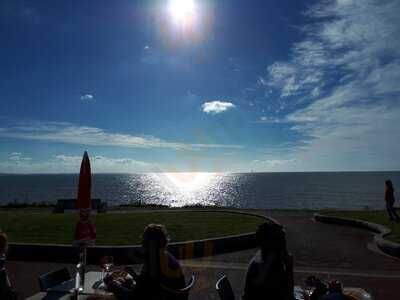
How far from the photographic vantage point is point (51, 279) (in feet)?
19.6

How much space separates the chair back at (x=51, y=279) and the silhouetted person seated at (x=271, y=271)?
2.94 m

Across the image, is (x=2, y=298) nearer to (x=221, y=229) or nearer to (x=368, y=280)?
(x=368, y=280)

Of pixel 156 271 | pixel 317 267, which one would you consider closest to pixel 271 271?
pixel 156 271

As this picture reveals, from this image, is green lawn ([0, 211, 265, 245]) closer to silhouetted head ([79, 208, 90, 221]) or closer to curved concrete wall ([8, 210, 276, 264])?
curved concrete wall ([8, 210, 276, 264])

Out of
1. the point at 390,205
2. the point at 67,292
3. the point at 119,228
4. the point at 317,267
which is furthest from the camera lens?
the point at 390,205

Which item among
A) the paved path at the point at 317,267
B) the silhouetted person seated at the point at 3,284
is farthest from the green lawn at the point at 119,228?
Answer: the silhouetted person seated at the point at 3,284

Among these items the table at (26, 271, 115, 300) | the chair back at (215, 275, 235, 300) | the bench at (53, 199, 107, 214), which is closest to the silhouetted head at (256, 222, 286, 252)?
the chair back at (215, 275, 235, 300)

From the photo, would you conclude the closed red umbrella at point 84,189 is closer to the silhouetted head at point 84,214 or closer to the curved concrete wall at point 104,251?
the silhouetted head at point 84,214

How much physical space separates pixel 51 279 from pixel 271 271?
3.32 metres

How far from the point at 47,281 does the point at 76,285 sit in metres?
0.42

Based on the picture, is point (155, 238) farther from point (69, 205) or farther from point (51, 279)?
point (69, 205)

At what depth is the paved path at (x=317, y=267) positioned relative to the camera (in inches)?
330

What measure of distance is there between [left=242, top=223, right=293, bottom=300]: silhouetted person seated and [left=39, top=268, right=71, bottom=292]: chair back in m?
2.94

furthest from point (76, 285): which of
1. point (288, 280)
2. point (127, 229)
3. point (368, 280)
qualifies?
point (127, 229)
